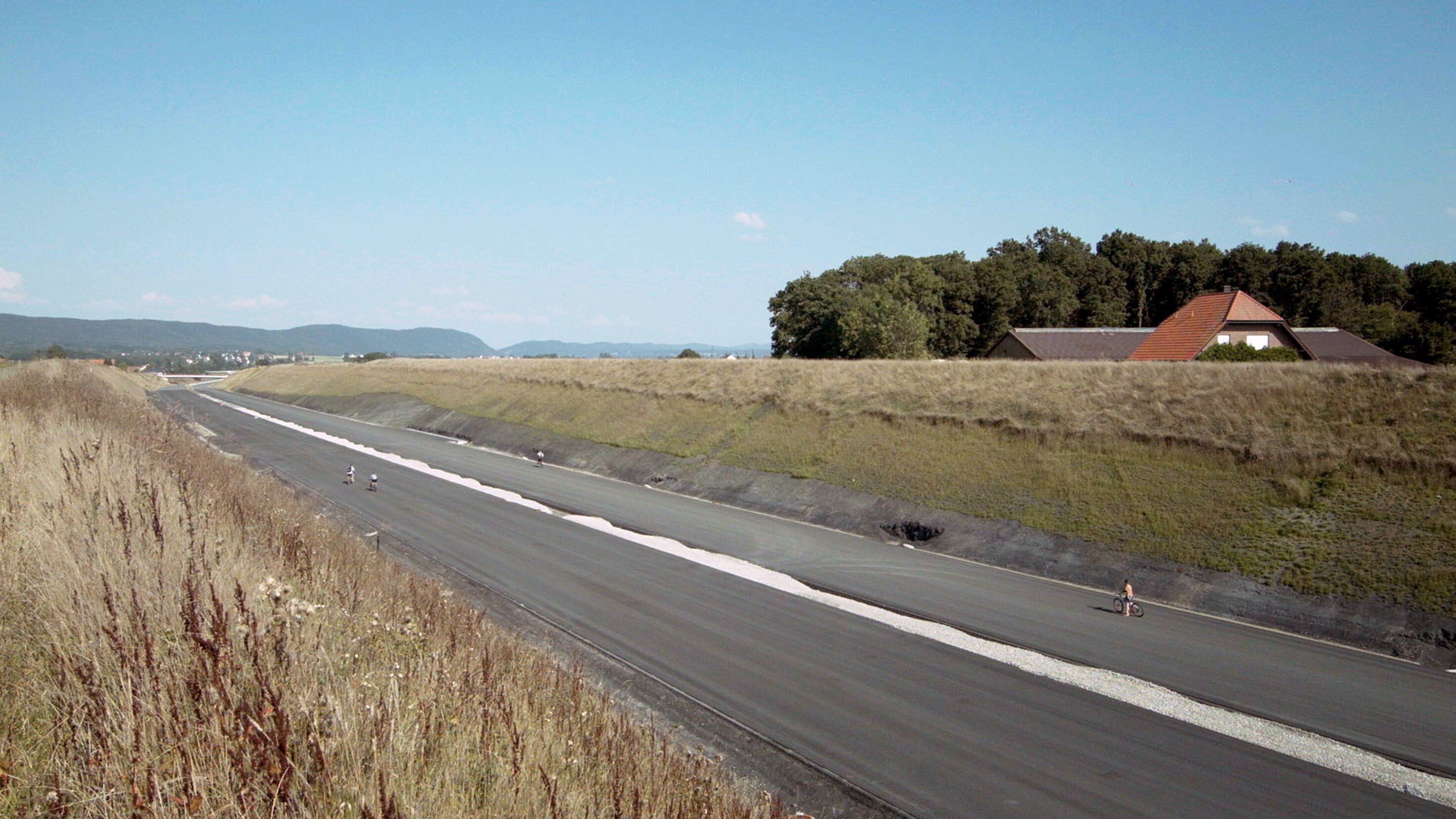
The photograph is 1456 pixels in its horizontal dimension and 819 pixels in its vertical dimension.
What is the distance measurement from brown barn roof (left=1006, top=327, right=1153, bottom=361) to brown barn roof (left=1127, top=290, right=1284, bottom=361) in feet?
19.1

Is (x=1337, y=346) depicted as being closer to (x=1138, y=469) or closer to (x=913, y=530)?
(x=1138, y=469)

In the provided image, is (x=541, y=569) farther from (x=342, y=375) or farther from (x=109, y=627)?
(x=342, y=375)

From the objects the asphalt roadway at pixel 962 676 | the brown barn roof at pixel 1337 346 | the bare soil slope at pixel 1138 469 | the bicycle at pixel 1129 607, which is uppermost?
the brown barn roof at pixel 1337 346

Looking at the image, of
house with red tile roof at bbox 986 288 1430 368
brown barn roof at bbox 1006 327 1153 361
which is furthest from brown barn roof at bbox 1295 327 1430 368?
brown barn roof at bbox 1006 327 1153 361

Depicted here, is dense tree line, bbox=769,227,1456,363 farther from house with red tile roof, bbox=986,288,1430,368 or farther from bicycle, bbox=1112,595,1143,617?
bicycle, bbox=1112,595,1143,617

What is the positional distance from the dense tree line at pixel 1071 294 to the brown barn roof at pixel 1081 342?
37.4ft

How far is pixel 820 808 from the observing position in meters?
10.5

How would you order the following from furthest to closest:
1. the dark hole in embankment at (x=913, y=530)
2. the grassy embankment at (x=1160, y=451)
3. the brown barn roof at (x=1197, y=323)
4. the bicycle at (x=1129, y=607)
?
the brown barn roof at (x=1197, y=323), the dark hole in embankment at (x=913, y=530), the grassy embankment at (x=1160, y=451), the bicycle at (x=1129, y=607)

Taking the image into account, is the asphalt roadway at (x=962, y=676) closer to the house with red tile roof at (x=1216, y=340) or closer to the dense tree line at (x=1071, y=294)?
the house with red tile roof at (x=1216, y=340)

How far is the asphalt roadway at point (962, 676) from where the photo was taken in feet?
36.9

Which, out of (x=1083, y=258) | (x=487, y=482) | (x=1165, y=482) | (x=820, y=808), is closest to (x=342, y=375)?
(x=487, y=482)

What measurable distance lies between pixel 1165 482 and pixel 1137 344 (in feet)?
121

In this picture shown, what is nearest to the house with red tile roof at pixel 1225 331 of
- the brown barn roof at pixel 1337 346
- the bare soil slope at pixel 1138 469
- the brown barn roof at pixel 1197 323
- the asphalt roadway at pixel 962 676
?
the brown barn roof at pixel 1197 323

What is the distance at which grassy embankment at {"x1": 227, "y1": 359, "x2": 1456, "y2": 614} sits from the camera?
19938 mm
